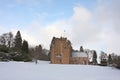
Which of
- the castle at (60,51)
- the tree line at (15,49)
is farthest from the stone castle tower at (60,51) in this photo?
the tree line at (15,49)

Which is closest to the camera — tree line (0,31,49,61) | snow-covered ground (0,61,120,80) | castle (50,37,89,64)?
snow-covered ground (0,61,120,80)

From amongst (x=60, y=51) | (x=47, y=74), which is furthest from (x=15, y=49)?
(x=47, y=74)

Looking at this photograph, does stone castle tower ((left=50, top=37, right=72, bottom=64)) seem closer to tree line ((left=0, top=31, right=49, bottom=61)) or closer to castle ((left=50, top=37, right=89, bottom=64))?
castle ((left=50, top=37, right=89, bottom=64))

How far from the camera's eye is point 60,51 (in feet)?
236

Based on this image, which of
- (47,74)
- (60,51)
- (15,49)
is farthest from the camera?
(60,51)

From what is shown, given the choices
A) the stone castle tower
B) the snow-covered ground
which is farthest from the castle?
the snow-covered ground

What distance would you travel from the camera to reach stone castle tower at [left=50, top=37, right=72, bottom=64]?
71.5 metres

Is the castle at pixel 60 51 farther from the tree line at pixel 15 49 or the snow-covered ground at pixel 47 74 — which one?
the snow-covered ground at pixel 47 74

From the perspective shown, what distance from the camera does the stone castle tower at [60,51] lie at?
71.5 meters

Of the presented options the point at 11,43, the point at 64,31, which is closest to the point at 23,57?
the point at 64,31

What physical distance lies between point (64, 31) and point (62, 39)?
3.80 metres

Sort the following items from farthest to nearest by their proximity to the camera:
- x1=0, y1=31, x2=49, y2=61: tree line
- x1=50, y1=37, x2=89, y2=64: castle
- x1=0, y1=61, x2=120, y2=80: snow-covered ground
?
x1=50, y1=37, x2=89, y2=64: castle < x1=0, y1=31, x2=49, y2=61: tree line < x1=0, y1=61, x2=120, y2=80: snow-covered ground

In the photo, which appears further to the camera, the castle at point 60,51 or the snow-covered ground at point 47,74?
the castle at point 60,51

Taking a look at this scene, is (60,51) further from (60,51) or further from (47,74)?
(47,74)
